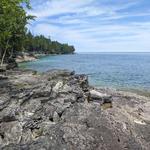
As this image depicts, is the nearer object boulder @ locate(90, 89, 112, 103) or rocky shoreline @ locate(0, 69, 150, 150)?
rocky shoreline @ locate(0, 69, 150, 150)

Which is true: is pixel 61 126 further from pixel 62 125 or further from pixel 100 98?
pixel 100 98

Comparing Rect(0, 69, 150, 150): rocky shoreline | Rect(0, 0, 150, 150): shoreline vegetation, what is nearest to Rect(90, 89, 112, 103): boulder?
Rect(0, 0, 150, 150): shoreline vegetation

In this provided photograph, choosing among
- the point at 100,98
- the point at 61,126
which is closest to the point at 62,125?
the point at 61,126

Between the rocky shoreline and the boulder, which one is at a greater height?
the rocky shoreline

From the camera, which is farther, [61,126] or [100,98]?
[100,98]

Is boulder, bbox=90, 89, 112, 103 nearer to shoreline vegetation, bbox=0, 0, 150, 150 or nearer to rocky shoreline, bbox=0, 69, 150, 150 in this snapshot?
shoreline vegetation, bbox=0, 0, 150, 150

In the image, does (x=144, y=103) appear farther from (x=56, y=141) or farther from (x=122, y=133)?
(x=56, y=141)

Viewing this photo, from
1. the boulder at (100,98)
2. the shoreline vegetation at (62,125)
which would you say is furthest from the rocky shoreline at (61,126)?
the boulder at (100,98)

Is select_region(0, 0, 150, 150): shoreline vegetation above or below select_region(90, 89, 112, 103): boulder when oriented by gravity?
above

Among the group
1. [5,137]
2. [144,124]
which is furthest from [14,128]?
[144,124]

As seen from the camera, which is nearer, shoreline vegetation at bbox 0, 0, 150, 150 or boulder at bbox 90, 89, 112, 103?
shoreline vegetation at bbox 0, 0, 150, 150

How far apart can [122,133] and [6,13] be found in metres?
19.9

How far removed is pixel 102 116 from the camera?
19891 millimetres

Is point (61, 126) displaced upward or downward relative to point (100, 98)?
upward
